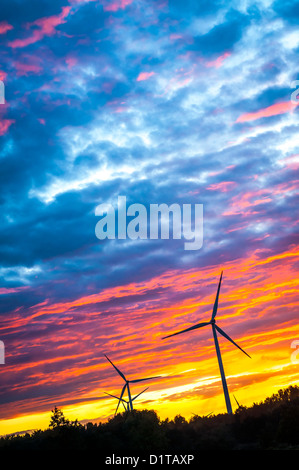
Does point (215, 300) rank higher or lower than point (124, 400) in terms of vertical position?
higher

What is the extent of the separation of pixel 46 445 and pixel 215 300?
53815 mm

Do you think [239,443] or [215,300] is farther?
[215,300]

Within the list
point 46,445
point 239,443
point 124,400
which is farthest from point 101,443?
point 124,400

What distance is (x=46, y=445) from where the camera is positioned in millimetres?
73562

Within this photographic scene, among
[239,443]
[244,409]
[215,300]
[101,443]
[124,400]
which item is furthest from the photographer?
[124,400]

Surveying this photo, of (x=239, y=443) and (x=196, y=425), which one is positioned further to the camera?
(x=196, y=425)

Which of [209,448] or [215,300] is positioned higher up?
[215,300]

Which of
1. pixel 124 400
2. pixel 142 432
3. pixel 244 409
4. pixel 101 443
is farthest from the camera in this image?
pixel 124 400
